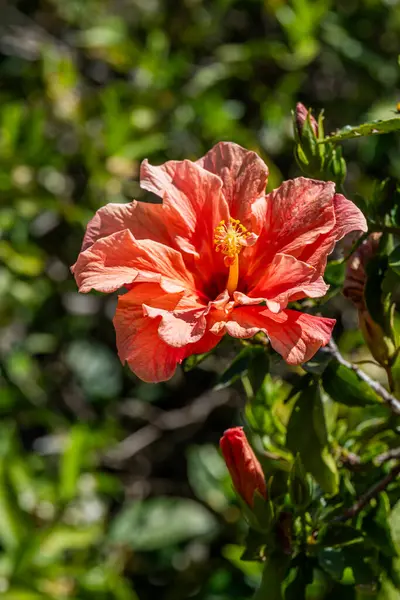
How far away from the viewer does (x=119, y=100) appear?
257 centimetres

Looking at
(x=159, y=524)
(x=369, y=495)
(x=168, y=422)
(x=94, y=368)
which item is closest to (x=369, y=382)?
(x=369, y=495)

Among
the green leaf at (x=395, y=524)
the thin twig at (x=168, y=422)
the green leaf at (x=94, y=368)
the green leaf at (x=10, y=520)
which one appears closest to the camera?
the green leaf at (x=395, y=524)

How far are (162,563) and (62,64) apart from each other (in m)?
1.58

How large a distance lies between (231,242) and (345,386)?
25cm

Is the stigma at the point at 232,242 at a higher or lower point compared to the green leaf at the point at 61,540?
higher

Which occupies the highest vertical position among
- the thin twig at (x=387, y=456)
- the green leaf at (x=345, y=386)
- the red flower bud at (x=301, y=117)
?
the red flower bud at (x=301, y=117)

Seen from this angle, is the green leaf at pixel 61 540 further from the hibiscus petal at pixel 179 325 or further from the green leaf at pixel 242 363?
the hibiscus petal at pixel 179 325

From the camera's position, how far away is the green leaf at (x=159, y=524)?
249cm

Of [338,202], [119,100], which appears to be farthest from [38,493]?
[338,202]

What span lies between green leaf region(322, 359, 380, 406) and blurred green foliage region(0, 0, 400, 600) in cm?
82

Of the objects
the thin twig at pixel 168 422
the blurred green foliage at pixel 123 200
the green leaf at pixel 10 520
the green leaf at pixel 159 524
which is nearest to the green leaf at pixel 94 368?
the blurred green foliage at pixel 123 200

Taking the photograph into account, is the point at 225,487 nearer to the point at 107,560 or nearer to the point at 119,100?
the point at 107,560

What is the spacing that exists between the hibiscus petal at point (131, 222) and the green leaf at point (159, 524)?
1584 mm

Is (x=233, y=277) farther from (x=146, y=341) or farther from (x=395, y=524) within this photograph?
(x=395, y=524)
